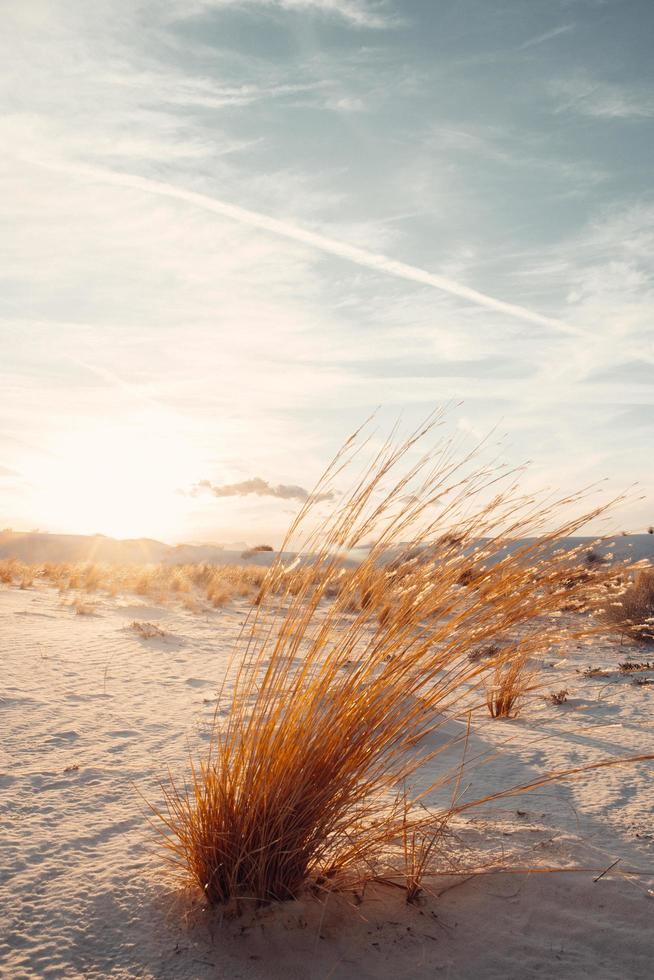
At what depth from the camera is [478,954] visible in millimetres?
1731

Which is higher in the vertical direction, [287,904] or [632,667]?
[632,667]

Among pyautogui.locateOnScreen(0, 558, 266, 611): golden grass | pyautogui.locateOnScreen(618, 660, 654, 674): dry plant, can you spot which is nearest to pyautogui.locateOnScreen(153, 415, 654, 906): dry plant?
pyautogui.locateOnScreen(618, 660, 654, 674): dry plant

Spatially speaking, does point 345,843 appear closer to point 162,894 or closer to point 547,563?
point 162,894

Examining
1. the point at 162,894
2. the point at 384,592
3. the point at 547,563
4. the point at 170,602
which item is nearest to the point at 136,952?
the point at 162,894

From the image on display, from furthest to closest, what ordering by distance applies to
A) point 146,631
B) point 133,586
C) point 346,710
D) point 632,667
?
point 133,586
point 146,631
point 632,667
point 346,710

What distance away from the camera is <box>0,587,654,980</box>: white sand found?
170 centimetres

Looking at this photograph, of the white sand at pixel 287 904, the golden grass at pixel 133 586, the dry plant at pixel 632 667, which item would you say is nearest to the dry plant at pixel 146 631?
the golden grass at pixel 133 586

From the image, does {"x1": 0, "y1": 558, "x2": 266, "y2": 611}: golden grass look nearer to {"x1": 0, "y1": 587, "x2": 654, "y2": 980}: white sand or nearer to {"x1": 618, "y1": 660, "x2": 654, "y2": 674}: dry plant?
{"x1": 618, "y1": 660, "x2": 654, "y2": 674}: dry plant

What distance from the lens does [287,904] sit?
72.2 inches

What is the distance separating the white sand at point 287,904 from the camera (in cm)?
170

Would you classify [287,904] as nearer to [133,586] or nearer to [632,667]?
[632,667]

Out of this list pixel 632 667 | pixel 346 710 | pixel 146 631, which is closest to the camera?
pixel 346 710

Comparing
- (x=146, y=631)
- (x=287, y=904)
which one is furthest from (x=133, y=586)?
(x=287, y=904)

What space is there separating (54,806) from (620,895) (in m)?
1.85
